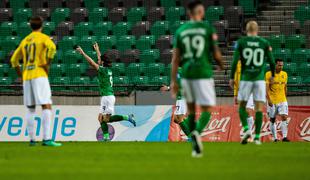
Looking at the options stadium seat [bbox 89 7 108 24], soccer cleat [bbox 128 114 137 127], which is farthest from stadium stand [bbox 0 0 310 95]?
soccer cleat [bbox 128 114 137 127]

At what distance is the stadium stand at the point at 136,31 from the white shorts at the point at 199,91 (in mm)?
14271

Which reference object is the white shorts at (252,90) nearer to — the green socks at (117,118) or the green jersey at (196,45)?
the green jersey at (196,45)

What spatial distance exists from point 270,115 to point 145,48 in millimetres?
7615

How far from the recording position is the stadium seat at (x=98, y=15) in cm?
3209

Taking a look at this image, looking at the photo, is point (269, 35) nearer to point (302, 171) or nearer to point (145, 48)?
point (145, 48)

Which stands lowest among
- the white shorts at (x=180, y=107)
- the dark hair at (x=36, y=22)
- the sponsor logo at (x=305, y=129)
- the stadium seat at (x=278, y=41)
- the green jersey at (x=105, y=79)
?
the sponsor logo at (x=305, y=129)

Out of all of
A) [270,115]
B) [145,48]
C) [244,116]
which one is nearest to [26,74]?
[244,116]

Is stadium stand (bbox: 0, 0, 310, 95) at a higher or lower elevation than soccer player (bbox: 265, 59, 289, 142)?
higher

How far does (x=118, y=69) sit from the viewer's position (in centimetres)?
2852

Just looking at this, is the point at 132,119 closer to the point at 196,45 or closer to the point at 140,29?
the point at 140,29

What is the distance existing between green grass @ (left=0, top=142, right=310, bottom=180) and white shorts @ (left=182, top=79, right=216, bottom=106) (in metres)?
0.82

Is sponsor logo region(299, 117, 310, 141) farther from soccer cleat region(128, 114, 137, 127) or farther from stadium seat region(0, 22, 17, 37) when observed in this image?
stadium seat region(0, 22, 17, 37)

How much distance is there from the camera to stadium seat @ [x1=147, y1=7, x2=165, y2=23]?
31.7 meters

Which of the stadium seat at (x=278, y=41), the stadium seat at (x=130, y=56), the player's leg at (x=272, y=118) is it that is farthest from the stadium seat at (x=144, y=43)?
the player's leg at (x=272, y=118)
